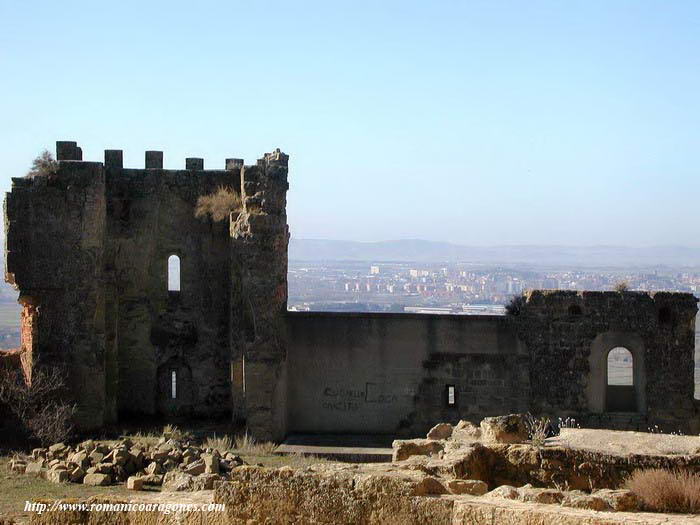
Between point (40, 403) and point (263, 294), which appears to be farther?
point (263, 294)

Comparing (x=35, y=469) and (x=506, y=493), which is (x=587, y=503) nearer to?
(x=506, y=493)

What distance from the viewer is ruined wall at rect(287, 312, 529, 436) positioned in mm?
22266

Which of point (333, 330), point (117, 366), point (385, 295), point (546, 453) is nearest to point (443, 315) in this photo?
point (333, 330)

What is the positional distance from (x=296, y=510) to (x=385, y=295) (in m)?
96.2

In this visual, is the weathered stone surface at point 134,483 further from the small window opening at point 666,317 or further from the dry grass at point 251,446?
the small window opening at point 666,317

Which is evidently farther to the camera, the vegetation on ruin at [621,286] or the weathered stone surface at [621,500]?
the vegetation on ruin at [621,286]

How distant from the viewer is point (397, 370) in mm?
22422

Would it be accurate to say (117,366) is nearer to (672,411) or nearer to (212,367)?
(212,367)

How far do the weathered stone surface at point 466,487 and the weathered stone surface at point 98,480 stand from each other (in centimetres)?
693

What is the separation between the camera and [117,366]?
23.0 metres

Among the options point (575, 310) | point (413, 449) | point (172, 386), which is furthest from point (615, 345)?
point (413, 449)

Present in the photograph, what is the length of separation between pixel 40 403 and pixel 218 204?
16.8 feet

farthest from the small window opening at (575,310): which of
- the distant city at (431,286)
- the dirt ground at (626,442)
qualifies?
the distant city at (431,286)

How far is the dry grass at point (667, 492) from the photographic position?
34.7ft
